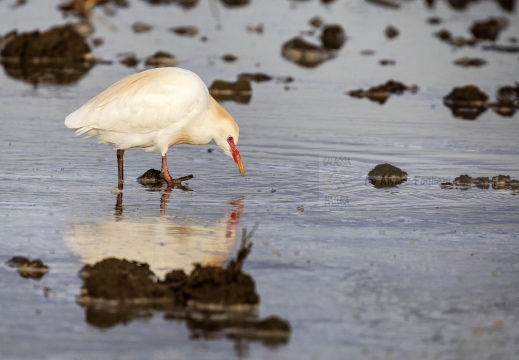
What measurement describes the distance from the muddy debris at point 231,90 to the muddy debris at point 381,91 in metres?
1.90

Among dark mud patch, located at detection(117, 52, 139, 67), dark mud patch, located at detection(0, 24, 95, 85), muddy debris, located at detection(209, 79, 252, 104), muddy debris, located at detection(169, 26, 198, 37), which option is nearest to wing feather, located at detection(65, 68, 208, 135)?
muddy debris, located at detection(209, 79, 252, 104)

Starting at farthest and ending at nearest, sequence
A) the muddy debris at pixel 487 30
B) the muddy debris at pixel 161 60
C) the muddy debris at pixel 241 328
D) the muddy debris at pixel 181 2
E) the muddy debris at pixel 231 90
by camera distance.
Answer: the muddy debris at pixel 181 2 < the muddy debris at pixel 487 30 < the muddy debris at pixel 161 60 < the muddy debris at pixel 231 90 < the muddy debris at pixel 241 328

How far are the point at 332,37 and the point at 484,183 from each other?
15579 millimetres

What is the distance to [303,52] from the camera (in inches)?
892

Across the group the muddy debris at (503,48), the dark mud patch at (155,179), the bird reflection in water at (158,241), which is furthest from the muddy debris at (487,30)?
the bird reflection in water at (158,241)

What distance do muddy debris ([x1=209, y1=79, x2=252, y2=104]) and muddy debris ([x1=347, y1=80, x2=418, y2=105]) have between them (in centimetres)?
190

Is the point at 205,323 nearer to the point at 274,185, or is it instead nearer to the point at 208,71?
the point at 274,185

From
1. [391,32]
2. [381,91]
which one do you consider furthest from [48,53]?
[391,32]

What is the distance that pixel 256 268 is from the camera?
730 cm

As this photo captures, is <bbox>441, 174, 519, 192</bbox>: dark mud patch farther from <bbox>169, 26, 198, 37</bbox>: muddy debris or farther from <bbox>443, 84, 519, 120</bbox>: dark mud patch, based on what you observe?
<bbox>169, 26, 198, 37</bbox>: muddy debris

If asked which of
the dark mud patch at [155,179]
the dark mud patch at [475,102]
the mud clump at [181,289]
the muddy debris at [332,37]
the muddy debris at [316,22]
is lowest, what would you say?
the mud clump at [181,289]

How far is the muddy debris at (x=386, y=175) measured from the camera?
10.8 metres

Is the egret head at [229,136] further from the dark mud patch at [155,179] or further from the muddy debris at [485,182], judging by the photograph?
the muddy debris at [485,182]

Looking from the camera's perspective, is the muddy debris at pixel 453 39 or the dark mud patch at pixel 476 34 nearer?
the muddy debris at pixel 453 39
